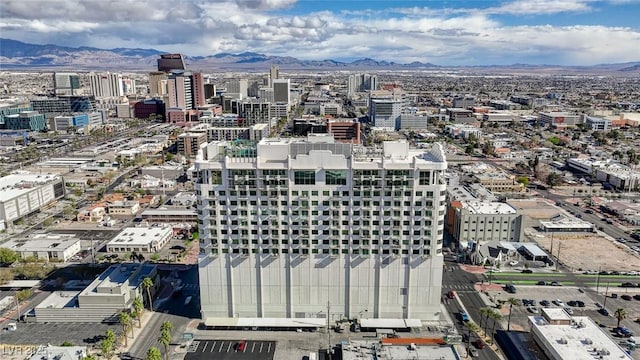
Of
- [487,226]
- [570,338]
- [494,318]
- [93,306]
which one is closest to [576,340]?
[570,338]

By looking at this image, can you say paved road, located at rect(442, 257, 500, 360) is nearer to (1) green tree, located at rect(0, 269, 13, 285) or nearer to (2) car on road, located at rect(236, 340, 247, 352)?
(2) car on road, located at rect(236, 340, 247, 352)

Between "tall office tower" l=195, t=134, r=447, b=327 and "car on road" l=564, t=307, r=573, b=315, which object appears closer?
"tall office tower" l=195, t=134, r=447, b=327

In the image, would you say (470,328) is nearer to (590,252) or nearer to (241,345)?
(241,345)

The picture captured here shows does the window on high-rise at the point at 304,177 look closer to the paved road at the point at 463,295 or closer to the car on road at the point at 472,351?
the car on road at the point at 472,351

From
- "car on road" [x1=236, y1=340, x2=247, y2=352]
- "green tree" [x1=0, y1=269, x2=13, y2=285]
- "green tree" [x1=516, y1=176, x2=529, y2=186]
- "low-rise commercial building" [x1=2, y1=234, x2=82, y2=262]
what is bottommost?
"car on road" [x1=236, y1=340, x2=247, y2=352]

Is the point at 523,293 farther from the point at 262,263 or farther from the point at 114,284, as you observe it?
the point at 114,284

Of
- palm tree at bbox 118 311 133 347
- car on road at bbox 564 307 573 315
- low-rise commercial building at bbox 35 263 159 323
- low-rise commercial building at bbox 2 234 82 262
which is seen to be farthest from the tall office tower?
low-rise commercial building at bbox 2 234 82 262

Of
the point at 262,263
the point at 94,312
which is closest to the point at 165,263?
A: the point at 94,312
